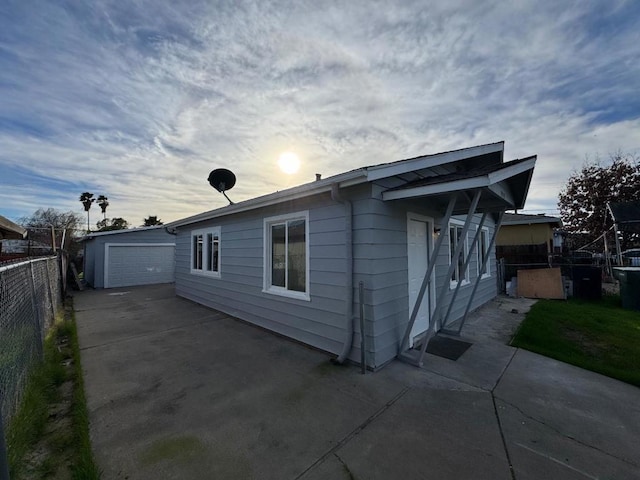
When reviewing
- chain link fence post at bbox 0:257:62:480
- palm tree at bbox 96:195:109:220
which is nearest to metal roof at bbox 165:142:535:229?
chain link fence post at bbox 0:257:62:480

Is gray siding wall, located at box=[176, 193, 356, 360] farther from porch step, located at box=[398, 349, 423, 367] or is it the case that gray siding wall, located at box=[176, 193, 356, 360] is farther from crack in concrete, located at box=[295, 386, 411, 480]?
crack in concrete, located at box=[295, 386, 411, 480]

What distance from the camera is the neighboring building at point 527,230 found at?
39.8 ft

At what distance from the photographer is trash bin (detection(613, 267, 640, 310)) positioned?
6789mm

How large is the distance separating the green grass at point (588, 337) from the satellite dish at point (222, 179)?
7771mm

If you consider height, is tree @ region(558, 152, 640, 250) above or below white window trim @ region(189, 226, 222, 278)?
above

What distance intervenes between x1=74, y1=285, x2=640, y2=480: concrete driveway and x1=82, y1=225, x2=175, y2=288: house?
421 inches

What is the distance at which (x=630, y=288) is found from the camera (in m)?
6.91

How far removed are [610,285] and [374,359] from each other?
1260cm

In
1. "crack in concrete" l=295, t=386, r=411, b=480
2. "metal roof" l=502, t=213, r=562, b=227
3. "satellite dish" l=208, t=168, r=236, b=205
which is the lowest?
"crack in concrete" l=295, t=386, r=411, b=480

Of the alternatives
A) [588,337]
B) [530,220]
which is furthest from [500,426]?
[530,220]

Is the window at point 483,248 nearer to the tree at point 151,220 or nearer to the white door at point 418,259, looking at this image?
the white door at point 418,259

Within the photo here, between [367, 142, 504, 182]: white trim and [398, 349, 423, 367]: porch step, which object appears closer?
[367, 142, 504, 182]: white trim

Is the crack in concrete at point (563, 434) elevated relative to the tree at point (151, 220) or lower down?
lower down

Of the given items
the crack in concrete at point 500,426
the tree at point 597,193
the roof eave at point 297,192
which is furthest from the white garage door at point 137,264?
the tree at point 597,193
